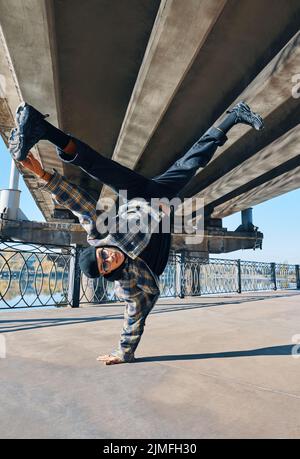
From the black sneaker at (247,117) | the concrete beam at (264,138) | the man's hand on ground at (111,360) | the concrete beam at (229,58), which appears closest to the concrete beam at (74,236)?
the concrete beam at (264,138)

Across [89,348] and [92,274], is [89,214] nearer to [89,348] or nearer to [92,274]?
[92,274]

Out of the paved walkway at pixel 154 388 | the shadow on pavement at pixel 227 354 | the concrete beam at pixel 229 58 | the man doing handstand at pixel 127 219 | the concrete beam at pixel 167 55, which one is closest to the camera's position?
the paved walkway at pixel 154 388

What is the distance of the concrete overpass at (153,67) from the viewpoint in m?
3.46

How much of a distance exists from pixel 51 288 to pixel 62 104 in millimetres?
4224

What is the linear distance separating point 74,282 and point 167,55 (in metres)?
5.59

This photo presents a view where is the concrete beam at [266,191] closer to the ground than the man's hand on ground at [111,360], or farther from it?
farther from it

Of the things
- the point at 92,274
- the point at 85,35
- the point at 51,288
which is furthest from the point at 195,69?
the point at 51,288

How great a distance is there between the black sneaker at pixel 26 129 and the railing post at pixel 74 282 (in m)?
5.96

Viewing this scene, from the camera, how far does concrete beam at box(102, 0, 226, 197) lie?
311 cm

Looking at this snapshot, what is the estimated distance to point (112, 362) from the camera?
91.7 inches

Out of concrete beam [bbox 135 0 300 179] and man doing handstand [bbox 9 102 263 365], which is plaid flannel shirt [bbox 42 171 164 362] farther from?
concrete beam [bbox 135 0 300 179]

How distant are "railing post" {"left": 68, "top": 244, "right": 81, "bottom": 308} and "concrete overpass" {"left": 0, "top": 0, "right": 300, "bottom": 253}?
2754 millimetres

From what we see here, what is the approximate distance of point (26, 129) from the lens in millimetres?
1675

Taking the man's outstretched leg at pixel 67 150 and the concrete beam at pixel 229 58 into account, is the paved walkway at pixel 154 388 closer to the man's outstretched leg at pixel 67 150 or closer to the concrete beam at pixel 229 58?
the man's outstretched leg at pixel 67 150
